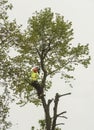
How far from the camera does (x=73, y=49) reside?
36500 mm

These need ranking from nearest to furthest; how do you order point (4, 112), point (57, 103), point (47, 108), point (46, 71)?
point (4, 112) < point (57, 103) < point (47, 108) < point (46, 71)

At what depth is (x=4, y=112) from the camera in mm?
26188

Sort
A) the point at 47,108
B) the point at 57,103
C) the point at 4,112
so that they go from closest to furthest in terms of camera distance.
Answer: the point at 4,112 → the point at 57,103 → the point at 47,108

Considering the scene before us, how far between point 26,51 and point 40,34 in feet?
6.04

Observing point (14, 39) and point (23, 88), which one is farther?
point (23, 88)

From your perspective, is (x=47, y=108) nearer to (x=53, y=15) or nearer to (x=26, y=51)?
(x=26, y=51)

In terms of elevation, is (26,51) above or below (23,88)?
above

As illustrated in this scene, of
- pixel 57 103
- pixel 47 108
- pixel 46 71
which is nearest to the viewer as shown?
pixel 57 103

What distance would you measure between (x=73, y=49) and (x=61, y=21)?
2553 mm

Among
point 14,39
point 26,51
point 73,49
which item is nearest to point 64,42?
point 73,49

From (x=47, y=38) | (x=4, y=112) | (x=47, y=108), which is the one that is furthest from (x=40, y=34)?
(x=4, y=112)

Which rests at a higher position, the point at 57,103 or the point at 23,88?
the point at 23,88

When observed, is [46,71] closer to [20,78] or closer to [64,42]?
[64,42]

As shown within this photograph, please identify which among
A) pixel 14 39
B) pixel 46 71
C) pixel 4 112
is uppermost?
pixel 46 71
